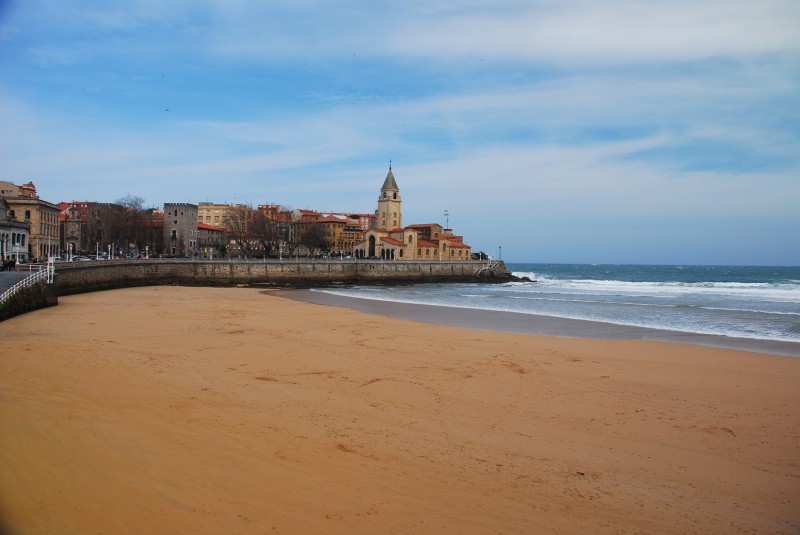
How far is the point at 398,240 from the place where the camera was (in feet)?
258

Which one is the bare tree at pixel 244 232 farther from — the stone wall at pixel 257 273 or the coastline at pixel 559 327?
the coastline at pixel 559 327

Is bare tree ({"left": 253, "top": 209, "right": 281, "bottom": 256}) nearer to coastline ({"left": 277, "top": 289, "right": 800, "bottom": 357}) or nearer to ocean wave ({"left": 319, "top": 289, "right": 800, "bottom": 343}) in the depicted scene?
coastline ({"left": 277, "top": 289, "right": 800, "bottom": 357})

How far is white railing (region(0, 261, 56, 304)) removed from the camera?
19312mm

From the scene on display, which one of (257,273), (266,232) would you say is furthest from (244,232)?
(257,273)

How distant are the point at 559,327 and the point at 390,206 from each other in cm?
6535

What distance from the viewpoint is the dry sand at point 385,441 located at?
5511 mm

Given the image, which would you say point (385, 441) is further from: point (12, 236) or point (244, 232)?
point (244, 232)

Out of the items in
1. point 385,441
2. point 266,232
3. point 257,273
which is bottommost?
point 385,441

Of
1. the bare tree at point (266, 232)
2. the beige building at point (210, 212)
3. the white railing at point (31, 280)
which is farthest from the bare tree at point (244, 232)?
the white railing at point (31, 280)

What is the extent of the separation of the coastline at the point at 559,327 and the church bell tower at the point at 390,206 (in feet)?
184

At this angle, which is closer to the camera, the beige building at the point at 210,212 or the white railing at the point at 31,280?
the white railing at the point at 31,280

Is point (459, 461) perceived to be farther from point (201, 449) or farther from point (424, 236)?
point (424, 236)

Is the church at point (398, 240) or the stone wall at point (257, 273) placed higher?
the church at point (398, 240)

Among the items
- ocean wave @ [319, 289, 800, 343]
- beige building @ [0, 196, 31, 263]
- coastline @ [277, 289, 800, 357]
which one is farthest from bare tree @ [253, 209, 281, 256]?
ocean wave @ [319, 289, 800, 343]
